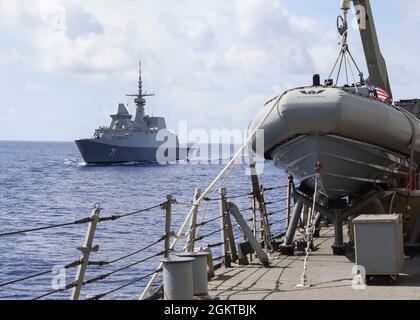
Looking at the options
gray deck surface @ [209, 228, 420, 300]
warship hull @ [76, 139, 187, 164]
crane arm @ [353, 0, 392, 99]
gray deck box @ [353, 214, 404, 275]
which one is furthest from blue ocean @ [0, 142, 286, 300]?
warship hull @ [76, 139, 187, 164]

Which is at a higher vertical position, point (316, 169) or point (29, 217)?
point (316, 169)

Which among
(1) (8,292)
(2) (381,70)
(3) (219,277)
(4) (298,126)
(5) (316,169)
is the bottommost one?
(1) (8,292)

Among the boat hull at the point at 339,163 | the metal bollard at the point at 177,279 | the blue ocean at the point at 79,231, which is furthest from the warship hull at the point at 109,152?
the metal bollard at the point at 177,279

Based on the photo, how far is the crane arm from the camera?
13.5 meters

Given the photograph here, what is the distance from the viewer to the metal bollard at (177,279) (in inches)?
238

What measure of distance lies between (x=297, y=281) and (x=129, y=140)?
8571 cm

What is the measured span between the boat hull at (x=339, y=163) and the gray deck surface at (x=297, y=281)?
3.72 feet

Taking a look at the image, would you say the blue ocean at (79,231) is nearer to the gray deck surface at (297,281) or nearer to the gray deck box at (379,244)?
the gray deck surface at (297,281)

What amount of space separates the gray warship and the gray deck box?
3316 inches

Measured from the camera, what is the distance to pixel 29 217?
33562mm

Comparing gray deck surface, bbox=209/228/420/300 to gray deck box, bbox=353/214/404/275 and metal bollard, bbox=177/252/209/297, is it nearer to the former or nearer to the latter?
gray deck box, bbox=353/214/404/275
